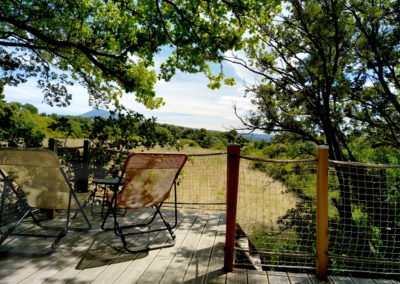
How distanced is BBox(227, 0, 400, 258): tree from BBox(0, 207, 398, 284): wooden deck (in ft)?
14.6

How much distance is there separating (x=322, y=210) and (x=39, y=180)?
8.88 ft

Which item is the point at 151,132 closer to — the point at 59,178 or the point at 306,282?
the point at 59,178

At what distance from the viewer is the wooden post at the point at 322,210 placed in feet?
7.75

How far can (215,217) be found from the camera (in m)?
4.49

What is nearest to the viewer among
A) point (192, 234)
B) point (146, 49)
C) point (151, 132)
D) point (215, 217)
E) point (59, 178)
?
point (59, 178)

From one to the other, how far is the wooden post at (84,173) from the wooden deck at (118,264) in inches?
70.4

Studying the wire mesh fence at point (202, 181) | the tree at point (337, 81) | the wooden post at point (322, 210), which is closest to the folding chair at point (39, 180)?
the wooden post at point (322, 210)

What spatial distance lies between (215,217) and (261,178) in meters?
3.90

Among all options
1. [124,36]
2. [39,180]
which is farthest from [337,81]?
[39,180]

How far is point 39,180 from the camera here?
2.76 meters

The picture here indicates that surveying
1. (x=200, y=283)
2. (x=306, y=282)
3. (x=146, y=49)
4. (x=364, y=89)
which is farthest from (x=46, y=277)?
(x=364, y=89)

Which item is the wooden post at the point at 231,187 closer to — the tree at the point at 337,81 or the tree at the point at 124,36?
the tree at the point at 124,36

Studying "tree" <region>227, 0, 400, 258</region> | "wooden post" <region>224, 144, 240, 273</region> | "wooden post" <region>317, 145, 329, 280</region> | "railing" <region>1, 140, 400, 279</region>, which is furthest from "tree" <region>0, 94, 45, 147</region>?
"tree" <region>227, 0, 400, 258</region>

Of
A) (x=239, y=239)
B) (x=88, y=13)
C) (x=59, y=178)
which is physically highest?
(x=88, y=13)
